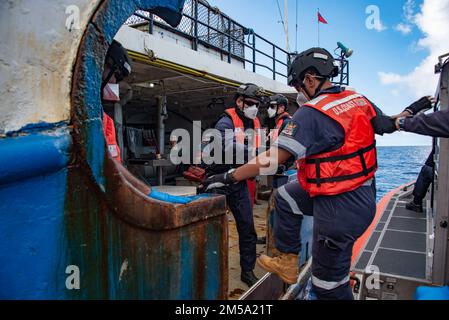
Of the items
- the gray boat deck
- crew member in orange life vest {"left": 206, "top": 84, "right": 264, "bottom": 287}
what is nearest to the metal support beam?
the gray boat deck

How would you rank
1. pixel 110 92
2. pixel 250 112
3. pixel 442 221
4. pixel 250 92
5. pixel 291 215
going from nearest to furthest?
pixel 110 92 → pixel 291 215 → pixel 442 221 → pixel 250 92 → pixel 250 112

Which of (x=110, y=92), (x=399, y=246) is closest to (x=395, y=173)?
(x=399, y=246)

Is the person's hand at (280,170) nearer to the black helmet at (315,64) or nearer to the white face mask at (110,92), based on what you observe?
the black helmet at (315,64)

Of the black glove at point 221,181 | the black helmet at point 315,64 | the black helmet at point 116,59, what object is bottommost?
the black glove at point 221,181

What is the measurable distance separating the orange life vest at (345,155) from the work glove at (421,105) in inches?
17.4

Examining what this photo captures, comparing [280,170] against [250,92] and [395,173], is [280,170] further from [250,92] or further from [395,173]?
Answer: [395,173]

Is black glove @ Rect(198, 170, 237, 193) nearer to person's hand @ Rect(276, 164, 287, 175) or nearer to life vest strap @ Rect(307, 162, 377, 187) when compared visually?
life vest strap @ Rect(307, 162, 377, 187)

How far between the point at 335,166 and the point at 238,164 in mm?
1507

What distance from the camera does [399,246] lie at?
13.8 feet

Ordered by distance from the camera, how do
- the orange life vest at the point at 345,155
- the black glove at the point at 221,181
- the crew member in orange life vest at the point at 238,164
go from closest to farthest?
the orange life vest at the point at 345,155
the black glove at the point at 221,181
the crew member in orange life vest at the point at 238,164

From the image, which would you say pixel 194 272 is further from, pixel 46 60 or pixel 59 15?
pixel 59 15

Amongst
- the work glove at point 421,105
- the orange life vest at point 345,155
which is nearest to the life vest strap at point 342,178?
the orange life vest at point 345,155

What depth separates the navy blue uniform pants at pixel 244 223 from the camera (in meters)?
3.38

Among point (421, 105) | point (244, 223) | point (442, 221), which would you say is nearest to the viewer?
point (421, 105)
